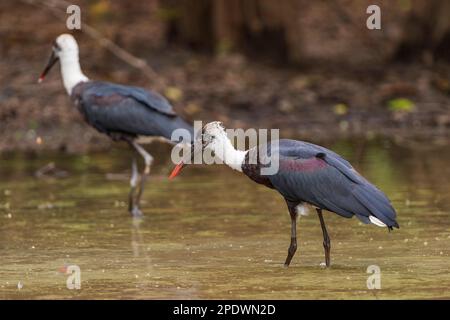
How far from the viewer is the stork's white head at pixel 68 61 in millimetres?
14352

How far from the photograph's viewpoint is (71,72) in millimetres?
14391

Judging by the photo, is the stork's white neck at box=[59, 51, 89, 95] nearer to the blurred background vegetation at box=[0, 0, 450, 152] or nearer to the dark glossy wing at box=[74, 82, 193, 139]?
the dark glossy wing at box=[74, 82, 193, 139]

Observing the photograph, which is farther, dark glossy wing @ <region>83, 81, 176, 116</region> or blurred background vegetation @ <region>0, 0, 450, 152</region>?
blurred background vegetation @ <region>0, 0, 450, 152</region>

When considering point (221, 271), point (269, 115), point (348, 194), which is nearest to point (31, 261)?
point (221, 271)

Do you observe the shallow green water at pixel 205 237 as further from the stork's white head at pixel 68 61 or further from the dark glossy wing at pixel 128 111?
the stork's white head at pixel 68 61

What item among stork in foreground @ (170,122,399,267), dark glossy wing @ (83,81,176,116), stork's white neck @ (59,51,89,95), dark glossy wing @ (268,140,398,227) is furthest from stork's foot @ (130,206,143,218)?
dark glossy wing @ (268,140,398,227)

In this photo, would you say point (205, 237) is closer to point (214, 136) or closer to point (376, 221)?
point (214, 136)

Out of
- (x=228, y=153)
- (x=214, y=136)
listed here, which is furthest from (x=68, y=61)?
(x=228, y=153)

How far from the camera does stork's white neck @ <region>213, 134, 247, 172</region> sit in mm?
9734

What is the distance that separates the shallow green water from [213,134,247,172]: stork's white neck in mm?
764

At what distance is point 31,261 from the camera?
32.6ft

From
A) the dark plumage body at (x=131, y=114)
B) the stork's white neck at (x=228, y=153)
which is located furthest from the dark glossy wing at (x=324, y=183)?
the dark plumage body at (x=131, y=114)

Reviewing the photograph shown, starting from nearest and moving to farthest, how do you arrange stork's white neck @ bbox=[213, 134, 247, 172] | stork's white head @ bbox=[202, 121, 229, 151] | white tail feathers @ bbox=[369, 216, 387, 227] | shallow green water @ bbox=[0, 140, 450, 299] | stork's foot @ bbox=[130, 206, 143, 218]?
1. shallow green water @ bbox=[0, 140, 450, 299]
2. white tail feathers @ bbox=[369, 216, 387, 227]
3. stork's white neck @ bbox=[213, 134, 247, 172]
4. stork's white head @ bbox=[202, 121, 229, 151]
5. stork's foot @ bbox=[130, 206, 143, 218]

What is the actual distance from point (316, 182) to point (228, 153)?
81cm
